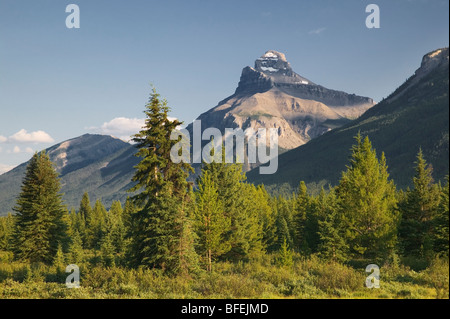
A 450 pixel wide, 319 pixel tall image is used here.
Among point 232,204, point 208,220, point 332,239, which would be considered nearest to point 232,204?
point 232,204

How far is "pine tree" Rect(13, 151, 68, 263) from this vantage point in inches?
1157

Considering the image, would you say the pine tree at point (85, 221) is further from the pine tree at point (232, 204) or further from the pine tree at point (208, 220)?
the pine tree at point (208, 220)

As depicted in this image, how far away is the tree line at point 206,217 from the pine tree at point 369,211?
70mm

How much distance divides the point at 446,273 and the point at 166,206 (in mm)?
14623

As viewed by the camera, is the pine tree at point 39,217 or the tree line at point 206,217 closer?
the tree line at point 206,217

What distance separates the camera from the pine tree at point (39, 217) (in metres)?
29.4

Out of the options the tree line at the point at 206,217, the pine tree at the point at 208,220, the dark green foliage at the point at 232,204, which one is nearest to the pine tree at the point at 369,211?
the tree line at the point at 206,217

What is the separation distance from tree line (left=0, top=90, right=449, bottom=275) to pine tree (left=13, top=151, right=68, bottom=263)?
87 millimetres

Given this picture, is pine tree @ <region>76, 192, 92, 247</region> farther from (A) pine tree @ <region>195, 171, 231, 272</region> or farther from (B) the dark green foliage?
(A) pine tree @ <region>195, 171, 231, 272</region>

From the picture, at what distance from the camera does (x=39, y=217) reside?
29734mm

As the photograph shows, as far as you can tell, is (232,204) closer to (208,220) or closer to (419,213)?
(208,220)

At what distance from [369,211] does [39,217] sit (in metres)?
29.7
